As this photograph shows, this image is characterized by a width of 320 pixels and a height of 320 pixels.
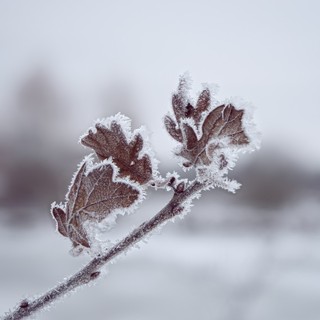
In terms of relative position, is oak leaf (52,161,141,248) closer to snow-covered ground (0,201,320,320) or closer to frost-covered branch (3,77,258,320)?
frost-covered branch (3,77,258,320)

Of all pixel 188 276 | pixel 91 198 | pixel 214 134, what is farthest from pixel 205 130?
pixel 188 276

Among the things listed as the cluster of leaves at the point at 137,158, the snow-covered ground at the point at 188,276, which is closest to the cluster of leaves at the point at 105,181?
the cluster of leaves at the point at 137,158

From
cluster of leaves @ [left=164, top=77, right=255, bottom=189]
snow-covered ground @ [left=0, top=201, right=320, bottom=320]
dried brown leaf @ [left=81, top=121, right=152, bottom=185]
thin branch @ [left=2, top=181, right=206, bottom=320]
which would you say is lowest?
thin branch @ [left=2, top=181, right=206, bottom=320]

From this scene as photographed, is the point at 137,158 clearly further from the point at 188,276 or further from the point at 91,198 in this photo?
the point at 188,276

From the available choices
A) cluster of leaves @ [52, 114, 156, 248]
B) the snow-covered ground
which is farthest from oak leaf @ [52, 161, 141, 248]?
the snow-covered ground

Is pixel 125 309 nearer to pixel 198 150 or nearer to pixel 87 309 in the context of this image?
pixel 87 309

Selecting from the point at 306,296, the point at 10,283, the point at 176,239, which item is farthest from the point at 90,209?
the point at 176,239
